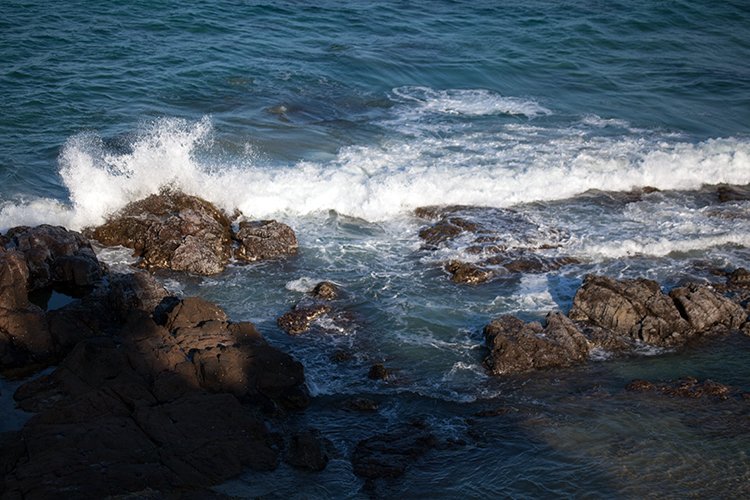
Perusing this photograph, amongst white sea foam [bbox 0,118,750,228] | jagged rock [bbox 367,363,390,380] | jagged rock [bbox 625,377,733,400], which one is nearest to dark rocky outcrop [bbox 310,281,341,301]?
jagged rock [bbox 367,363,390,380]

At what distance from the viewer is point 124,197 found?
17.9m

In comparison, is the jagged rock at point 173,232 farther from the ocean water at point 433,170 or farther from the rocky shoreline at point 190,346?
the ocean water at point 433,170

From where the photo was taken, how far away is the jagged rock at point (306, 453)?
10648mm

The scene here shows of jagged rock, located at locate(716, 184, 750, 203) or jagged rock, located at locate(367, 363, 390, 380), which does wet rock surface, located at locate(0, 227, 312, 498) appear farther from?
jagged rock, located at locate(716, 184, 750, 203)

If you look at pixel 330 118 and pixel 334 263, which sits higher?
pixel 330 118

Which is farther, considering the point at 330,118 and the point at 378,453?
the point at 330,118

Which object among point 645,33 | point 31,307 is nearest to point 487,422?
point 31,307

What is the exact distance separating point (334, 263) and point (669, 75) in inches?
719

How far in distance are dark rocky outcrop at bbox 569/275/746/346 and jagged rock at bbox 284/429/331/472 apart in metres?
5.70

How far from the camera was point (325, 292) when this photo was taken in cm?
1523

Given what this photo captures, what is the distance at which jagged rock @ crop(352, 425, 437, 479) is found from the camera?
10688 mm

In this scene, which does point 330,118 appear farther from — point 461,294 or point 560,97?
point 461,294

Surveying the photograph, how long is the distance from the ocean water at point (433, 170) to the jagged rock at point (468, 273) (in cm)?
24

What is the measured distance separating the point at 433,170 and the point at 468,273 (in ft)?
18.0
